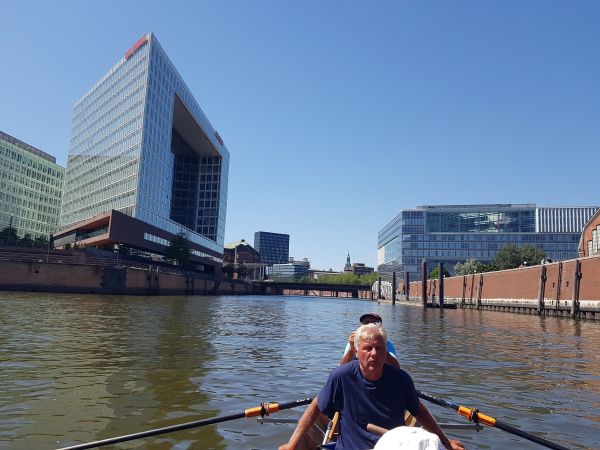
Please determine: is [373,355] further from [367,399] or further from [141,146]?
[141,146]

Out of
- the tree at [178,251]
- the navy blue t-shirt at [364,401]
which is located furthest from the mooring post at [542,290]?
the tree at [178,251]

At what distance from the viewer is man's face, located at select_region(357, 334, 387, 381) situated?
503cm

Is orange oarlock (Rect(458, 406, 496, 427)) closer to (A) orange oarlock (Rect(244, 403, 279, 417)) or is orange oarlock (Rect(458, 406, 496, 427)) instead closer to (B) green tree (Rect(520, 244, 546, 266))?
(A) orange oarlock (Rect(244, 403, 279, 417))

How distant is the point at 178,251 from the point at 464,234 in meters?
105

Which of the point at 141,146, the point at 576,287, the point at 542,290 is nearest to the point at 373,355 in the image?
the point at 576,287

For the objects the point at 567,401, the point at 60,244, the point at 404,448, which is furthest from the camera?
the point at 60,244

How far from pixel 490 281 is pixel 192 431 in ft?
220

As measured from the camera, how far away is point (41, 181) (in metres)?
144

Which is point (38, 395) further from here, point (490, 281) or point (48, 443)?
point (490, 281)

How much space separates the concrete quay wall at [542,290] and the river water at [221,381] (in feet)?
67.8

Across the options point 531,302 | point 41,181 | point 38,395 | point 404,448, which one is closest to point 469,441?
point 404,448

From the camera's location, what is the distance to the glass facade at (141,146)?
293 feet

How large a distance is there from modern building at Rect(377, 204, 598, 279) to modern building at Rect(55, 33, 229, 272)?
7273 cm

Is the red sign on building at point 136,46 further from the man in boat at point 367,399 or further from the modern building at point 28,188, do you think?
the man in boat at point 367,399
